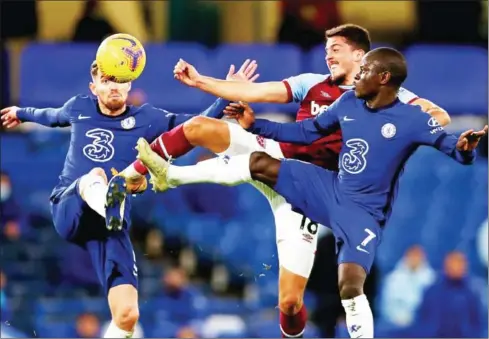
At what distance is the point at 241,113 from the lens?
29.5 ft

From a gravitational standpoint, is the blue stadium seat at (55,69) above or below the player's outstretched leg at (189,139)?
below

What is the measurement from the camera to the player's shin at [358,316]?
8.50 m

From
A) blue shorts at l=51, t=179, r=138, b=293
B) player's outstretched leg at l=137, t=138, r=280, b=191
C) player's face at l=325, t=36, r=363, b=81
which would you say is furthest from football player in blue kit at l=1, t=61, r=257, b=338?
player's face at l=325, t=36, r=363, b=81

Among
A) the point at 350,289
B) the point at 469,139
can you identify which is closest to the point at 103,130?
the point at 350,289

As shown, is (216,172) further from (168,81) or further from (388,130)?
(168,81)

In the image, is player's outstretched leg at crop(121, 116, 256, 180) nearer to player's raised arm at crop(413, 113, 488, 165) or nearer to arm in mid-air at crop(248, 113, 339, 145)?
arm in mid-air at crop(248, 113, 339, 145)

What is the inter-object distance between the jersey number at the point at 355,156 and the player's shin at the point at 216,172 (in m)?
0.63

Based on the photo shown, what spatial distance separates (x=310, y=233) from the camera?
961cm

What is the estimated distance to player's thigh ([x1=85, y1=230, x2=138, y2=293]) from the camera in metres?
9.19

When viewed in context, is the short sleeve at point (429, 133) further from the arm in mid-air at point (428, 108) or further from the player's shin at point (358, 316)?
the player's shin at point (358, 316)

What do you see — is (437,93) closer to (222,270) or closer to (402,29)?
(402,29)

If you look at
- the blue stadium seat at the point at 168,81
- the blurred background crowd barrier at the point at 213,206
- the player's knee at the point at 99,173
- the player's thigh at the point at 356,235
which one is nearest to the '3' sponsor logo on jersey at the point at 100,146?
the player's knee at the point at 99,173

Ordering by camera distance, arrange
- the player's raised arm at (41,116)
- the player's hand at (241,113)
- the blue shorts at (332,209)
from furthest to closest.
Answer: the player's raised arm at (41,116) → the player's hand at (241,113) → the blue shorts at (332,209)

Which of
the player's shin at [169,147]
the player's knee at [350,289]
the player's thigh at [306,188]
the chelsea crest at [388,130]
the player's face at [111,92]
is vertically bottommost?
the player's knee at [350,289]
